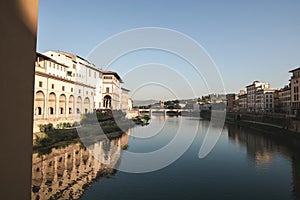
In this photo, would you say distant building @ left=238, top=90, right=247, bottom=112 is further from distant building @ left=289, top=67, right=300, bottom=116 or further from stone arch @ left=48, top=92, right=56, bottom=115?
stone arch @ left=48, top=92, right=56, bottom=115

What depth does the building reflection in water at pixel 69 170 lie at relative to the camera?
819cm

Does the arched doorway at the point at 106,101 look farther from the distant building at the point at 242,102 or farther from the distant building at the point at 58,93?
the distant building at the point at 242,102

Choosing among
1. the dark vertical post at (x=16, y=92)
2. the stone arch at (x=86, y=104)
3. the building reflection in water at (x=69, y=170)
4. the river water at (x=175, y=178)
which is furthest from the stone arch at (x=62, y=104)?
the dark vertical post at (x=16, y=92)

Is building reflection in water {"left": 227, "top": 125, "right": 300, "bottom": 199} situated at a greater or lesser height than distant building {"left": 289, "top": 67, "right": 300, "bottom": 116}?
lesser

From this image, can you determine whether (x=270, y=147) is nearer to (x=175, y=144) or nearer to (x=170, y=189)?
(x=175, y=144)

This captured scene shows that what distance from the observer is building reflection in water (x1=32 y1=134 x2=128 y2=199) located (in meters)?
8.19

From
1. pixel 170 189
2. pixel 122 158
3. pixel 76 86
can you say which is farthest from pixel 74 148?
pixel 76 86

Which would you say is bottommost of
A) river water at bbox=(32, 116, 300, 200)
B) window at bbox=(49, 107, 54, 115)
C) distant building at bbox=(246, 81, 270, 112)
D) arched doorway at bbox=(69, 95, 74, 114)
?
river water at bbox=(32, 116, 300, 200)

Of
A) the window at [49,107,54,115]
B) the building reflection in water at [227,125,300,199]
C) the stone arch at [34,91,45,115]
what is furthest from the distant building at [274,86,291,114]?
the stone arch at [34,91,45,115]

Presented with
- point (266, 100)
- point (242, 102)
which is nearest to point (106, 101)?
point (266, 100)

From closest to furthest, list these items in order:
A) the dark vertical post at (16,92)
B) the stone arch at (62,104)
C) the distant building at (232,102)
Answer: the dark vertical post at (16,92) < the stone arch at (62,104) < the distant building at (232,102)

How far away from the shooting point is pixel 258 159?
1370 centimetres

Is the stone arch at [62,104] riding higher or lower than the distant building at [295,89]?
lower

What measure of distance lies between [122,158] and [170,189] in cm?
528
